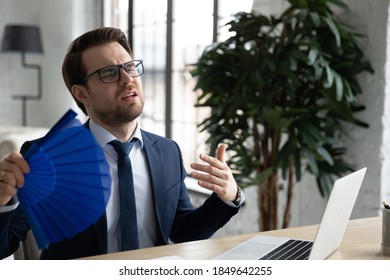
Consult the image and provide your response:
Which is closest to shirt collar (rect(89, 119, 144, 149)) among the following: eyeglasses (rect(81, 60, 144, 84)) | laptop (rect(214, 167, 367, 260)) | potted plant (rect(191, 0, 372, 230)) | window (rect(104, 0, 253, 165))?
eyeglasses (rect(81, 60, 144, 84))

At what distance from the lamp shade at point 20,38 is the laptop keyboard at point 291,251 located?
4639 millimetres

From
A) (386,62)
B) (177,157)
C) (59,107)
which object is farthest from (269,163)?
(59,107)

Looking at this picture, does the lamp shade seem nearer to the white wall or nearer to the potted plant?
the potted plant

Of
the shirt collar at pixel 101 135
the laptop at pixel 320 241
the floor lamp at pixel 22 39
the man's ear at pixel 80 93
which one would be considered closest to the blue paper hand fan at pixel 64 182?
the laptop at pixel 320 241

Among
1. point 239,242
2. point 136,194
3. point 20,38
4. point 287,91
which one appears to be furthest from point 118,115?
point 20,38

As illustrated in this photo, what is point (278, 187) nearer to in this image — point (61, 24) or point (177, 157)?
point (177, 157)

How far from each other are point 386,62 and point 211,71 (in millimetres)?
855

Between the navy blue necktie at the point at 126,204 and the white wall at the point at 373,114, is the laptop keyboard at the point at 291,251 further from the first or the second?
the white wall at the point at 373,114

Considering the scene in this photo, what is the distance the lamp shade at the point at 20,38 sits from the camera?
5449 millimetres

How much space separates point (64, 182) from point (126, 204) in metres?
0.46

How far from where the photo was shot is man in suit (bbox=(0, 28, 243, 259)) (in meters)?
1.47

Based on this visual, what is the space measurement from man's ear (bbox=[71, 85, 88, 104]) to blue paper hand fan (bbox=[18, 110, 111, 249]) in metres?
0.57

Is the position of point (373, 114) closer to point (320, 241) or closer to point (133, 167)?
point (133, 167)

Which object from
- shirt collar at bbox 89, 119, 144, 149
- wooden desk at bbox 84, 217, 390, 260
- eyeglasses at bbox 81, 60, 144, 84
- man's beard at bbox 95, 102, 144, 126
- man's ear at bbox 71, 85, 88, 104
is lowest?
wooden desk at bbox 84, 217, 390, 260
